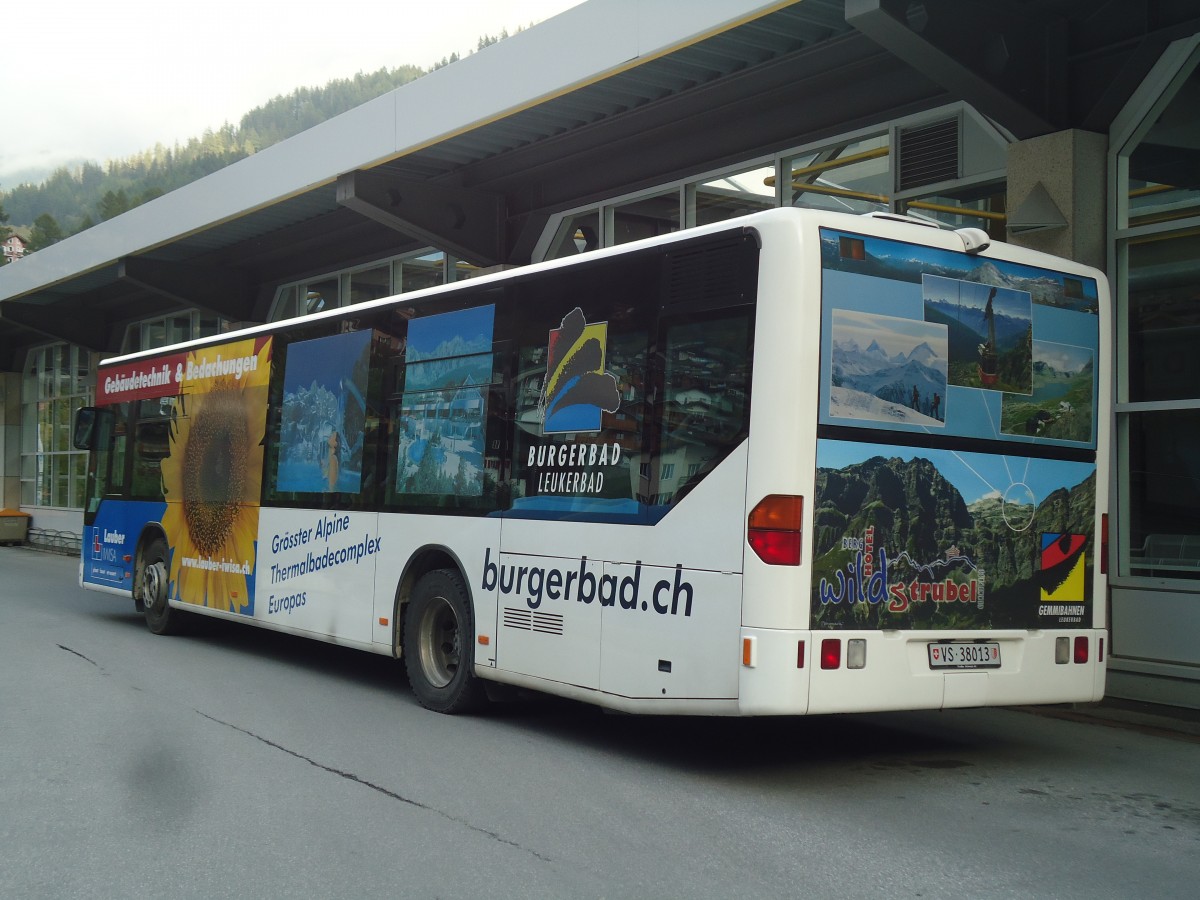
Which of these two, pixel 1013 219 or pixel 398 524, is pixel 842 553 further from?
pixel 1013 219

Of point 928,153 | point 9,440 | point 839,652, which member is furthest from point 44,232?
point 839,652

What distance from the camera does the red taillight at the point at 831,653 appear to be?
6.44 metres

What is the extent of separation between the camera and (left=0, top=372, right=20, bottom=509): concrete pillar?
128ft

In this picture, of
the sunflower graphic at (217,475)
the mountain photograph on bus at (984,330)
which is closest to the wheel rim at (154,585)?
the sunflower graphic at (217,475)

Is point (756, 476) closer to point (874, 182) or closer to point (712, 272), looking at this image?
point (712, 272)

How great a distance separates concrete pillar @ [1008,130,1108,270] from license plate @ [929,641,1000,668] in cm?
446

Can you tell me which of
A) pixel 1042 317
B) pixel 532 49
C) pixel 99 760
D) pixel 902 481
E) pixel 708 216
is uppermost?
pixel 532 49

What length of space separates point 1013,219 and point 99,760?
7.96 metres

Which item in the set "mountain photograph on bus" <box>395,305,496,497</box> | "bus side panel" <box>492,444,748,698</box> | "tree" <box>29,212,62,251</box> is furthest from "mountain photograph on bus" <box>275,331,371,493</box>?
"tree" <box>29,212,62,251</box>

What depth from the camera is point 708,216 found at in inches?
591

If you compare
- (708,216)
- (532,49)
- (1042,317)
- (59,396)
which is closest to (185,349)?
(532,49)

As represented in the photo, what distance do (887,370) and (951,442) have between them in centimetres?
62

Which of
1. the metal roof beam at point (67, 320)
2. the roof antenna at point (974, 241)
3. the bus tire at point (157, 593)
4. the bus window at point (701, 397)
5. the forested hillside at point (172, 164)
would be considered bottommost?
the bus tire at point (157, 593)

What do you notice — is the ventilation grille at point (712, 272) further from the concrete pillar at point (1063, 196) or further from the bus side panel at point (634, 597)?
the concrete pillar at point (1063, 196)
